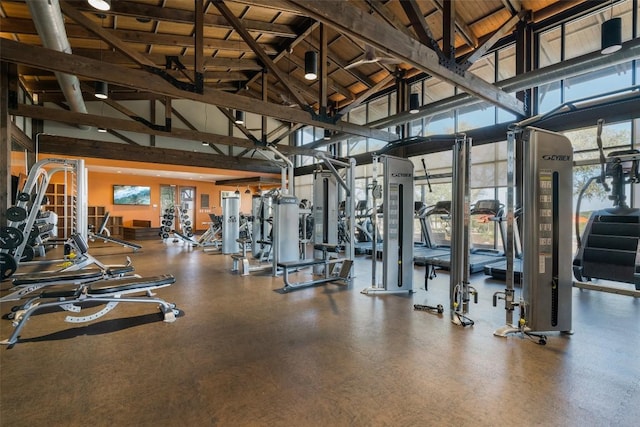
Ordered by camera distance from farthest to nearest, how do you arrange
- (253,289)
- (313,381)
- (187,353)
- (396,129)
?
1. (396,129)
2. (253,289)
3. (187,353)
4. (313,381)

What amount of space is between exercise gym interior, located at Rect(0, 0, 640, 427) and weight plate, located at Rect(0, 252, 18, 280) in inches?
5.7

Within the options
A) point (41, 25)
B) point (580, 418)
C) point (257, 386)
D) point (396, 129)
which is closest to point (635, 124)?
point (396, 129)

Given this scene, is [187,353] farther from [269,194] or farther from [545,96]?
[545,96]

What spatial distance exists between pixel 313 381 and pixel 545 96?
702 centimetres

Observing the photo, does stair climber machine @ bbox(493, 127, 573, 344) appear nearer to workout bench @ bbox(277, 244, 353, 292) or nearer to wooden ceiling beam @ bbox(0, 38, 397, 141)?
workout bench @ bbox(277, 244, 353, 292)

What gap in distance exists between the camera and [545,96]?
627 centimetres

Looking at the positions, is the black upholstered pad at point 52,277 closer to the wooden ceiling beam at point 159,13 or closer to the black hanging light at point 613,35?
the wooden ceiling beam at point 159,13

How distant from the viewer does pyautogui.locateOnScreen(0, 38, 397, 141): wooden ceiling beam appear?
4035 mm

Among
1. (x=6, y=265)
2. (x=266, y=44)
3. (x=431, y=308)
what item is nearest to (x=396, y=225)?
(x=431, y=308)

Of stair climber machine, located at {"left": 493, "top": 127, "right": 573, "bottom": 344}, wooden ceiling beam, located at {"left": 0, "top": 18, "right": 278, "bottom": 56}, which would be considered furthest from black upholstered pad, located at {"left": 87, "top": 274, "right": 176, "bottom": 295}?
wooden ceiling beam, located at {"left": 0, "top": 18, "right": 278, "bottom": 56}

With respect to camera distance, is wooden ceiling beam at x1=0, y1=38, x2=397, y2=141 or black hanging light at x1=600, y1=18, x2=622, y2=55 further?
wooden ceiling beam at x1=0, y1=38, x2=397, y2=141

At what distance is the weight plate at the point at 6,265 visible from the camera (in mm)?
4895

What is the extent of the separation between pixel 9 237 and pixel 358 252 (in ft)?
23.4

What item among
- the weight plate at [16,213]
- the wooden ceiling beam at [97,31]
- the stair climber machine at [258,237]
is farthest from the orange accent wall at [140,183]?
the wooden ceiling beam at [97,31]
